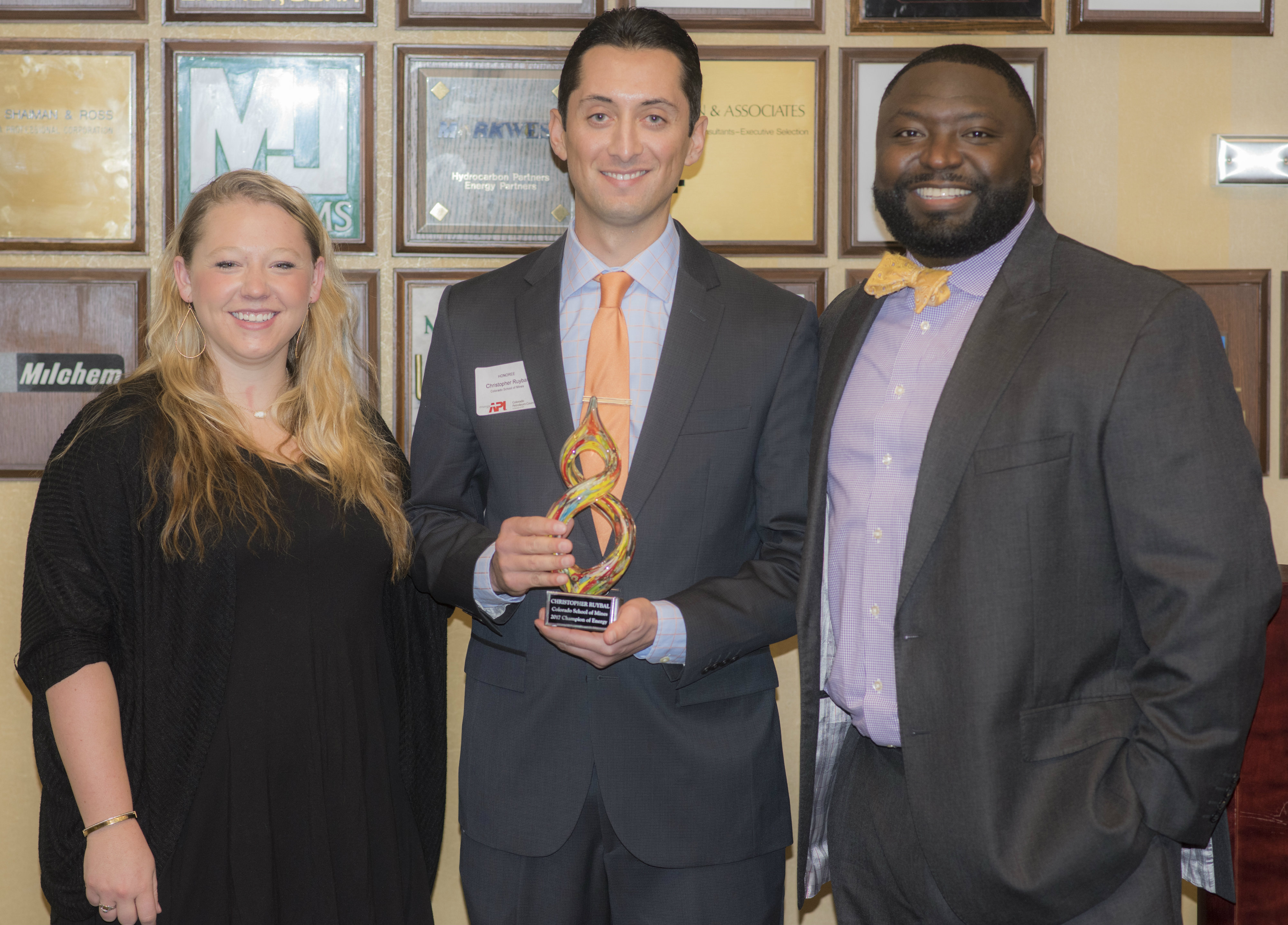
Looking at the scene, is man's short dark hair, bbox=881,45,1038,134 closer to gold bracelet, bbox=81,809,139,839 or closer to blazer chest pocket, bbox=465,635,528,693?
blazer chest pocket, bbox=465,635,528,693

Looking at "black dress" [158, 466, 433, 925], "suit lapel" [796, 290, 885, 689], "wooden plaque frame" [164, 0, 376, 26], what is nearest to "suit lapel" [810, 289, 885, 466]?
"suit lapel" [796, 290, 885, 689]

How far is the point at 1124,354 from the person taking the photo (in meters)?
1.64

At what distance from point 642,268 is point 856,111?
117cm

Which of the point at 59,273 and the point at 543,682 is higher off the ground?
the point at 59,273

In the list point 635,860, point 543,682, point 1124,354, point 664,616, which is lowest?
point 635,860

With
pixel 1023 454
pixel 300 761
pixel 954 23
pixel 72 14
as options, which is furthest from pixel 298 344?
pixel 954 23

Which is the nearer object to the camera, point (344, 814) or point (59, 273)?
point (344, 814)

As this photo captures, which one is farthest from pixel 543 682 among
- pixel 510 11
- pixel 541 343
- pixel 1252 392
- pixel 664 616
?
pixel 1252 392

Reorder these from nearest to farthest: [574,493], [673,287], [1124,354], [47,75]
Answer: [1124,354] → [574,493] → [673,287] → [47,75]

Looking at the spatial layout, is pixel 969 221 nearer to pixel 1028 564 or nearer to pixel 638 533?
pixel 1028 564

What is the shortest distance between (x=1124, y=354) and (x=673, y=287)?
0.93m

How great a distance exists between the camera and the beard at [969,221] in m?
1.90

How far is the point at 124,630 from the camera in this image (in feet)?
6.68

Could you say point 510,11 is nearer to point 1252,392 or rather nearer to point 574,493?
point 574,493
